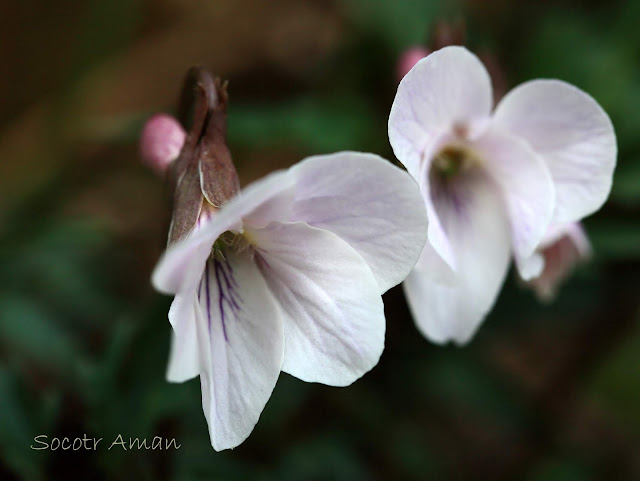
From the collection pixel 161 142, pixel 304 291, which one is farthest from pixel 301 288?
pixel 161 142

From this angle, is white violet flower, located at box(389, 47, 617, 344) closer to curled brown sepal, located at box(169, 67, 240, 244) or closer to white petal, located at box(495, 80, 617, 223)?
white petal, located at box(495, 80, 617, 223)

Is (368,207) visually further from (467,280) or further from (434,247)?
(467,280)

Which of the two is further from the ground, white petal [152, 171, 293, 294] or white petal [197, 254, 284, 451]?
white petal [152, 171, 293, 294]

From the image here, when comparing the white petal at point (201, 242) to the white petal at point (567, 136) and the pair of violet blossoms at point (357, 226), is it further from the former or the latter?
the white petal at point (567, 136)

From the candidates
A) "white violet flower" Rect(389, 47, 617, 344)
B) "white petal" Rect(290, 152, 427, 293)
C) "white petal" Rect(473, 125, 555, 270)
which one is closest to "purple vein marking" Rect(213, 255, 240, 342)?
"white petal" Rect(290, 152, 427, 293)

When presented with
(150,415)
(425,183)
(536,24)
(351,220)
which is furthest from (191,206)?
(536,24)

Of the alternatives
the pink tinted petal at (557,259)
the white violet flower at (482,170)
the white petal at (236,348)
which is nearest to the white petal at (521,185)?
the white violet flower at (482,170)

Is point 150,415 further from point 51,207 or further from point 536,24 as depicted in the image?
point 536,24
